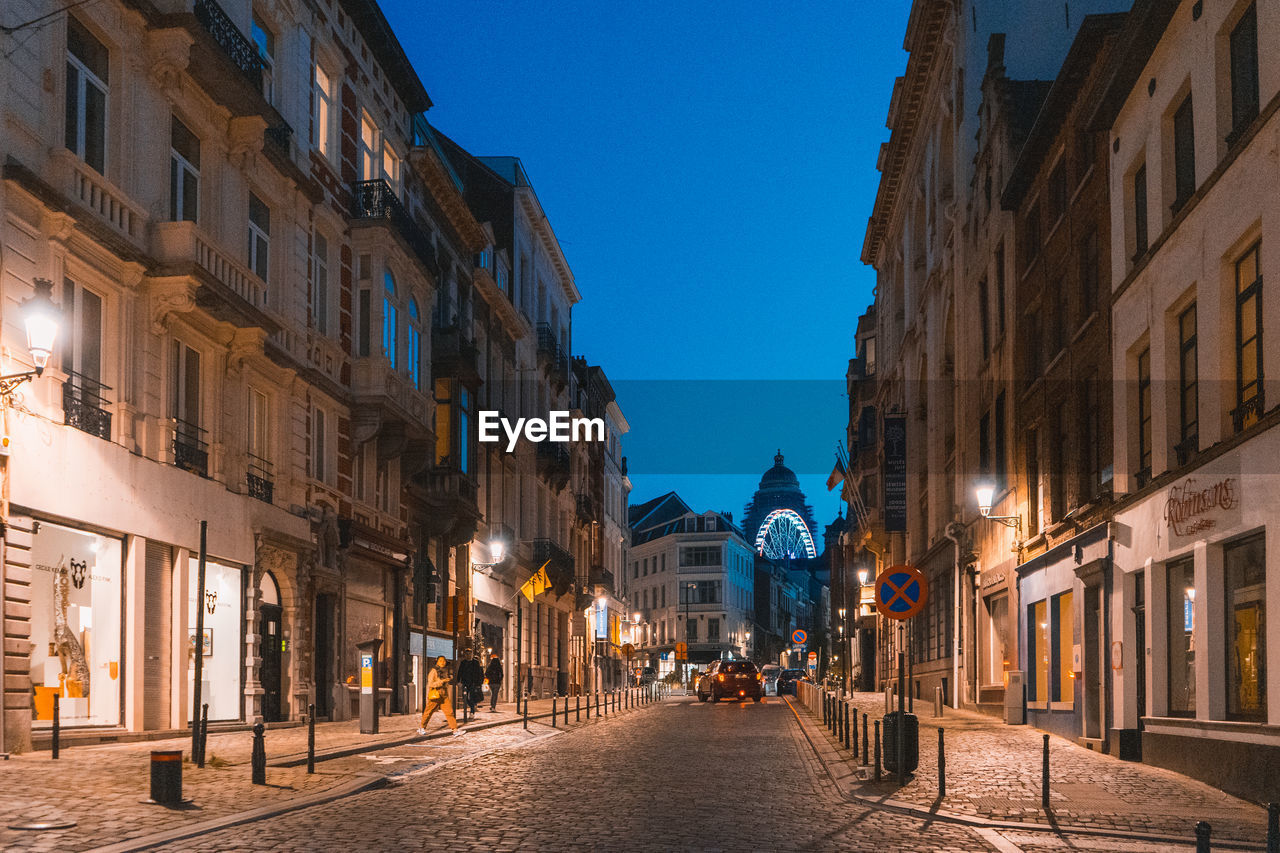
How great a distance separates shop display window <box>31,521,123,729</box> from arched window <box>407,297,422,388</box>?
16.1m

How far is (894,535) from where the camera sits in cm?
6091

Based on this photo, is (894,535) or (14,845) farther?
(894,535)

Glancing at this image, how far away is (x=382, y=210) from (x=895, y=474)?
23999 mm

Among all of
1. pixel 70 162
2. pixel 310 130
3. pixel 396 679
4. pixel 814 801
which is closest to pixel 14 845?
pixel 814 801

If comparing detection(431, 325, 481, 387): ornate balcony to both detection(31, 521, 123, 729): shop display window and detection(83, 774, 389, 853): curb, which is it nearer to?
detection(31, 521, 123, 729): shop display window

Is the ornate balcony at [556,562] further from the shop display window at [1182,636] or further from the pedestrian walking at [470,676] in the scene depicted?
the shop display window at [1182,636]

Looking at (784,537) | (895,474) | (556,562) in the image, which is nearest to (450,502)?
(556,562)

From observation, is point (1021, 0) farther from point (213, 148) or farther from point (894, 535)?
point (894, 535)

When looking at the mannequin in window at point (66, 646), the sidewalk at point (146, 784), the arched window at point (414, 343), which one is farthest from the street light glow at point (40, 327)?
the arched window at point (414, 343)

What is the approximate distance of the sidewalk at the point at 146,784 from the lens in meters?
12.3

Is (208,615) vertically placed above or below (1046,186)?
below

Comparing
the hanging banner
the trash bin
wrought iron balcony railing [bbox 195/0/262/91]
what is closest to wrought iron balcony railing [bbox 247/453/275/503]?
Result: wrought iron balcony railing [bbox 195/0/262/91]

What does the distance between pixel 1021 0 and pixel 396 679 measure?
24272 mm

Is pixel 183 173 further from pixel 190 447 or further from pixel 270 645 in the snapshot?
pixel 270 645
